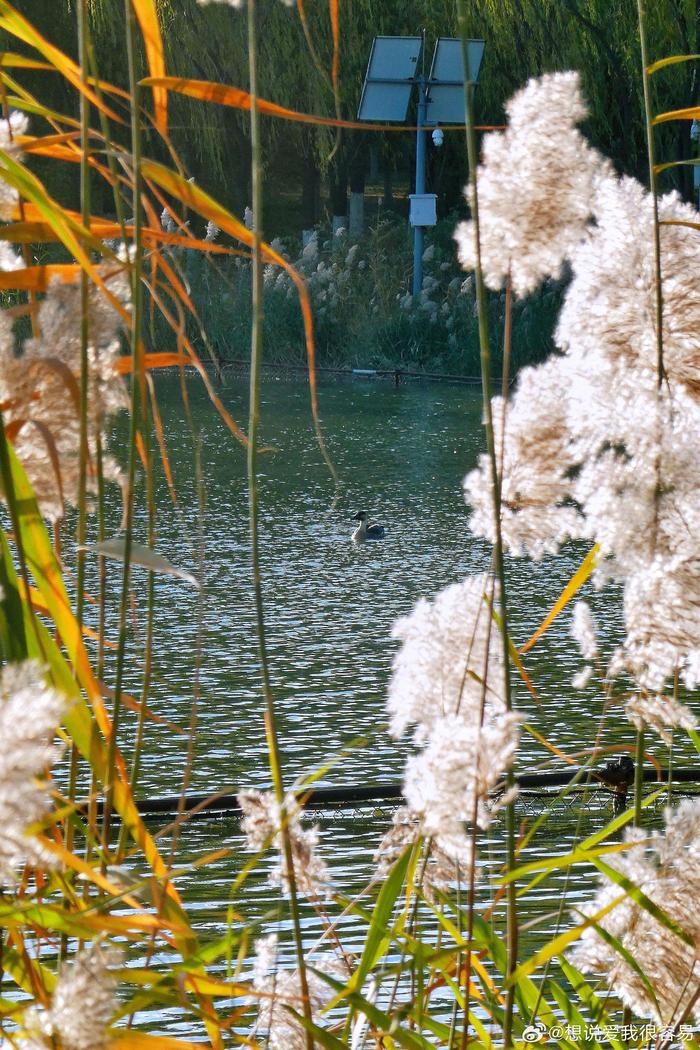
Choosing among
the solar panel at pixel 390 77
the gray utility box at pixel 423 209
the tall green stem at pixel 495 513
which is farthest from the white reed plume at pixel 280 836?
the solar panel at pixel 390 77

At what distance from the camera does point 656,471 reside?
74cm

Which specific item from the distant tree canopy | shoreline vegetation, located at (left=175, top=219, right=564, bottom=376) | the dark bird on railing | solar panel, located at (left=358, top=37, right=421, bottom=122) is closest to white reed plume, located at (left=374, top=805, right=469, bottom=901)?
the dark bird on railing

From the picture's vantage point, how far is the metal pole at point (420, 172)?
458 inches

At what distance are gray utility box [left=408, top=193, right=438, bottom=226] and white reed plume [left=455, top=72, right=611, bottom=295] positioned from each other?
10888mm

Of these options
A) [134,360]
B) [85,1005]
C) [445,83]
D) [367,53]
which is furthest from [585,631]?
[367,53]

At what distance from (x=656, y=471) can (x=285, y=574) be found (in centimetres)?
418

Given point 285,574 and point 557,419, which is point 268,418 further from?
point 557,419

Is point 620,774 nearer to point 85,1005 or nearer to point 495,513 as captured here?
point 495,513

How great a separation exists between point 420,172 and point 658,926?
11.2 m

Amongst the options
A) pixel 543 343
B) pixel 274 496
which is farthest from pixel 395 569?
pixel 543 343

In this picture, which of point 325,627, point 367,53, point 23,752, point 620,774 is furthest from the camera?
point 367,53

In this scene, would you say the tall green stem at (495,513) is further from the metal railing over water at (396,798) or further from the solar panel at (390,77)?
the solar panel at (390,77)

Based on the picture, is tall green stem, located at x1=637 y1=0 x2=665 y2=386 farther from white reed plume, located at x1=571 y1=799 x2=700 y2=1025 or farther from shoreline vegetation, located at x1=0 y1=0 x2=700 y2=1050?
white reed plume, located at x1=571 y1=799 x2=700 y2=1025

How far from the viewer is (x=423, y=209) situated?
11578 millimetres
